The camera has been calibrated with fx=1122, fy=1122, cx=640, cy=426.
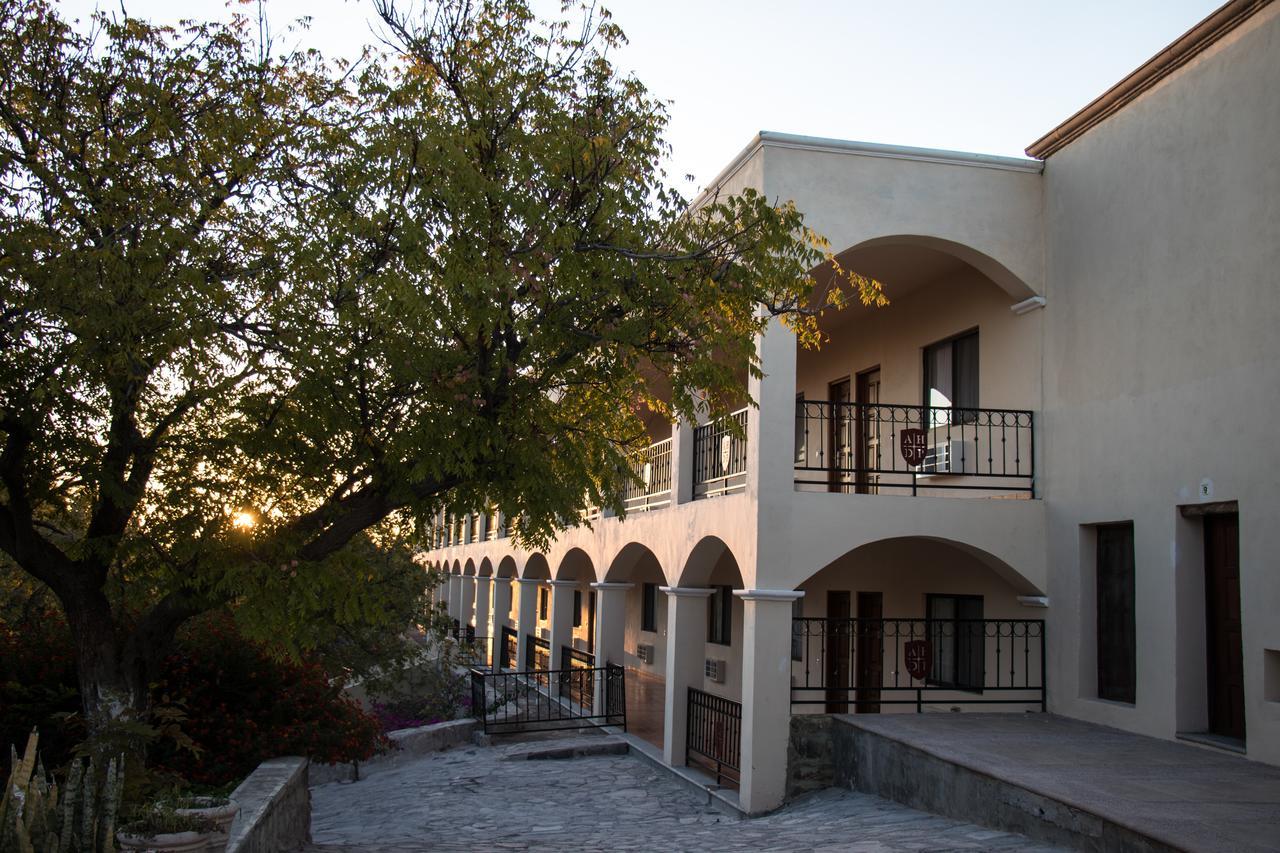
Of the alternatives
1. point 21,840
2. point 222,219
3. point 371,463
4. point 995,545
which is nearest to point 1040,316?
point 995,545

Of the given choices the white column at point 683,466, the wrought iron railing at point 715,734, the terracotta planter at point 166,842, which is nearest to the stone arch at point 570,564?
the white column at point 683,466

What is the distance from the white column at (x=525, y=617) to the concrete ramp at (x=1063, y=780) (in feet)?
38.3

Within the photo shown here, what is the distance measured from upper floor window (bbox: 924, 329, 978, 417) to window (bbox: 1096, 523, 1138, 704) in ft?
9.54

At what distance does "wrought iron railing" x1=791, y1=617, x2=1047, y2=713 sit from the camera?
40.6 feet

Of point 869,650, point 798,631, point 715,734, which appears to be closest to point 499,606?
point 798,631

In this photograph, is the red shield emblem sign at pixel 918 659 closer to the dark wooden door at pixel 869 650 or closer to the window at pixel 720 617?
the dark wooden door at pixel 869 650

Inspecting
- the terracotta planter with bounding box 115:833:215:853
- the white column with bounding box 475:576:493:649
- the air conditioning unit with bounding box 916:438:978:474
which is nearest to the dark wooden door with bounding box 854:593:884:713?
the air conditioning unit with bounding box 916:438:978:474

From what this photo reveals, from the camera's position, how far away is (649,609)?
81.8 ft

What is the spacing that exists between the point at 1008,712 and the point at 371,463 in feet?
25.9

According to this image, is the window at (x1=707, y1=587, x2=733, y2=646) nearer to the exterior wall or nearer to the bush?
the exterior wall

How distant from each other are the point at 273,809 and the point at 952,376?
10096 mm

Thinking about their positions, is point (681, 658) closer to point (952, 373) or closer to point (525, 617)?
point (952, 373)

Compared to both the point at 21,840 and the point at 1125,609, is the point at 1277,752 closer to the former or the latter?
the point at 1125,609

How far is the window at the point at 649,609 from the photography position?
971 inches
